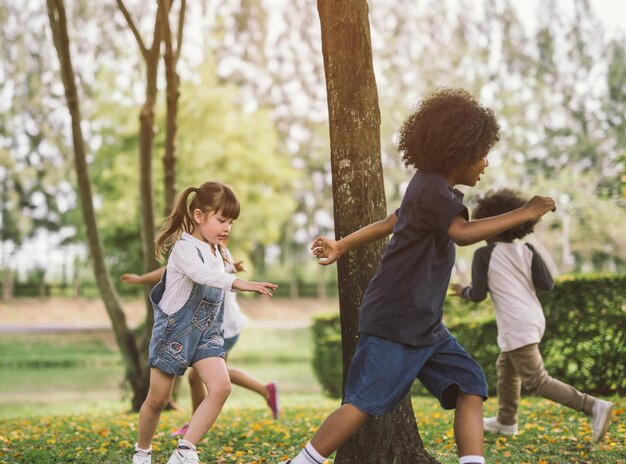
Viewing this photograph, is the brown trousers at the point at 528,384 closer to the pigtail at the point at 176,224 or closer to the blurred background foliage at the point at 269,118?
the pigtail at the point at 176,224

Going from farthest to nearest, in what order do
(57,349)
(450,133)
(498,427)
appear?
(57,349) → (498,427) → (450,133)

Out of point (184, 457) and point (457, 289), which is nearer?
point (184, 457)

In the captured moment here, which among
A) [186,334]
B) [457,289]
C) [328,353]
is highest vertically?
[457,289]

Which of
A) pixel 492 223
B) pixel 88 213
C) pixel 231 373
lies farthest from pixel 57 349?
pixel 492 223

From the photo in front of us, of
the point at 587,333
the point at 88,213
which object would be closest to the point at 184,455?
the point at 587,333

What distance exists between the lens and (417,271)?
329 centimetres

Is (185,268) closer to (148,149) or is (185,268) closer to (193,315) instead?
(193,315)

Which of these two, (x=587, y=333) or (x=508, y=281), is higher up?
(x=508, y=281)

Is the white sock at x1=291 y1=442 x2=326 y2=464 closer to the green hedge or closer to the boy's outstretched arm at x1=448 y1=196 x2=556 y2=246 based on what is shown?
the boy's outstretched arm at x1=448 y1=196 x2=556 y2=246

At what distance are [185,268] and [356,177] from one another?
40.3 inches

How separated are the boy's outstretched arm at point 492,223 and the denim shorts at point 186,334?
1.44 meters

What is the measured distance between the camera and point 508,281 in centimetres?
504

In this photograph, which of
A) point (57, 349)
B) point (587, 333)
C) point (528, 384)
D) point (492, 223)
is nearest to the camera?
point (492, 223)

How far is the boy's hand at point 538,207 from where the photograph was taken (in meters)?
3.17
